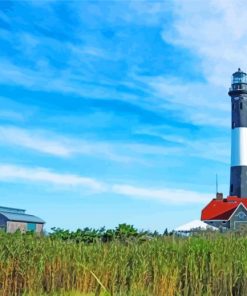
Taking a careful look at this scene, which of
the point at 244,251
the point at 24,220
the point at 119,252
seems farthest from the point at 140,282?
the point at 24,220

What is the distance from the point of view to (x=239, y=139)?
35969mm

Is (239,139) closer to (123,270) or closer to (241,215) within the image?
(241,215)

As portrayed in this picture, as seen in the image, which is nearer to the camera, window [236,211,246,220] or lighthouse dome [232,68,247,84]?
window [236,211,246,220]

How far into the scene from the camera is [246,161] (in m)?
35.8

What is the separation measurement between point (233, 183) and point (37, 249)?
101 feet

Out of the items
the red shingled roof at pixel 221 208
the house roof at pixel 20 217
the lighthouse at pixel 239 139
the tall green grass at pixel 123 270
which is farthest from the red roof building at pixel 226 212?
the tall green grass at pixel 123 270

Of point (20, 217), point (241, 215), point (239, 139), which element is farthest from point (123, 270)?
point (239, 139)

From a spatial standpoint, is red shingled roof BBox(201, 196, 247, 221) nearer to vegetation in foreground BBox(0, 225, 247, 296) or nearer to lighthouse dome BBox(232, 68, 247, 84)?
lighthouse dome BBox(232, 68, 247, 84)

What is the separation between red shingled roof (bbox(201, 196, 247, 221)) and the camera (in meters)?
36.3

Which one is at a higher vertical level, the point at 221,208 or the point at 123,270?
the point at 221,208

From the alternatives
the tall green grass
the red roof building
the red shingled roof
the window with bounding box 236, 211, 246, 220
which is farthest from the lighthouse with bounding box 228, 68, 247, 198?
the tall green grass

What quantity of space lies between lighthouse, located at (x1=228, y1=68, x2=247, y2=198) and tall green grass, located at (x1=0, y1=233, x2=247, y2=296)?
2836 cm

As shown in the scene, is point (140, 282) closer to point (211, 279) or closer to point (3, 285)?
point (211, 279)

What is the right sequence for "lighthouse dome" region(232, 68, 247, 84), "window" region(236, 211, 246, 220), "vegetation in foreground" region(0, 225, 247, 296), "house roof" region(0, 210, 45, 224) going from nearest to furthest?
"vegetation in foreground" region(0, 225, 247, 296)
"house roof" region(0, 210, 45, 224)
"window" region(236, 211, 246, 220)
"lighthouse dome" region(232, 68, 247, 84)
